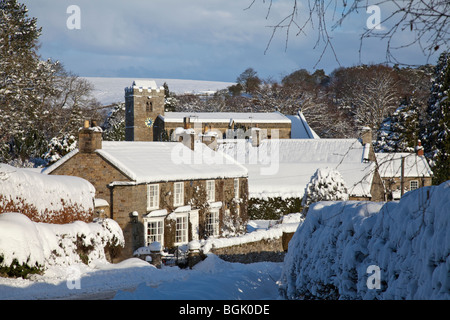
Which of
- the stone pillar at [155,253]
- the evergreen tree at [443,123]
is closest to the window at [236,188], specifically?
the stone pillar at [155,253]

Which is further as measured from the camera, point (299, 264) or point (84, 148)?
point (84, 148)

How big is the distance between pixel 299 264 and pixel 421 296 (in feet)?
14.3

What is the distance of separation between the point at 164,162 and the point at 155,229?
436 centimetres

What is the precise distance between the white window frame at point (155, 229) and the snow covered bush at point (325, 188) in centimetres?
836

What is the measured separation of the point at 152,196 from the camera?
28234 millimetres

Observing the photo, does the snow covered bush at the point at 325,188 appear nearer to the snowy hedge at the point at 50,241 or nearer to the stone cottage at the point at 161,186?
the stone cottage at the point at 161,186

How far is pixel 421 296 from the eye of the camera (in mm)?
6020

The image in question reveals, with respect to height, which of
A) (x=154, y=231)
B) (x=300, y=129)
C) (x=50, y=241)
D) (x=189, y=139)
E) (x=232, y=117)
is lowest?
(x=154, y=231)

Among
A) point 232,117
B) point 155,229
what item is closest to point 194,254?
point 155,229

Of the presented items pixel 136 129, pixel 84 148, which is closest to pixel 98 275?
pixel 84 148

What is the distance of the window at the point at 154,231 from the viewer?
2792 centimetres

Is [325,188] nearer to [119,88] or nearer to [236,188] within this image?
[236,188]
